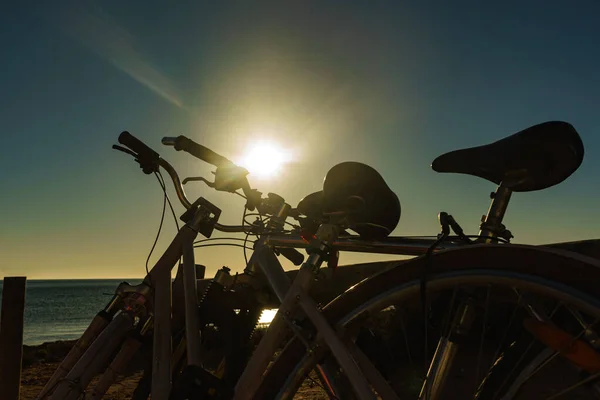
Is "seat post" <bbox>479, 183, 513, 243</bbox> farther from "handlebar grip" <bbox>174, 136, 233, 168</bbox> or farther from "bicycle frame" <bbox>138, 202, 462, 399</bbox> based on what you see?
"handlebar grip" <bbox>174, 136, 233, 168</bbox>

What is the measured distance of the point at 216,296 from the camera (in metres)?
2.65

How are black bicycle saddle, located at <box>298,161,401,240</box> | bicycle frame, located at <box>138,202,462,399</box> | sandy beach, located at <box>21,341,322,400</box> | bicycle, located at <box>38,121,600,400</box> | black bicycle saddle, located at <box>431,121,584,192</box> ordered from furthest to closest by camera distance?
sandy beach, located at <box>21,341,322,400</box>
black bicycle saddle, located at <box>298,161,401,240</box>
bicycle frame, located at <box>138,202,462,399</box>
black bicycle saddle, located at <box>431,121,584,192</box>
bicycle, located at <box>38,121,600,400</box>

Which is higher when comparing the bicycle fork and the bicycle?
the bicycle

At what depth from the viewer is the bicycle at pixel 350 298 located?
1703 mm

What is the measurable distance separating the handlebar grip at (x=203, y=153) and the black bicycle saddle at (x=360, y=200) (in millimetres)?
699

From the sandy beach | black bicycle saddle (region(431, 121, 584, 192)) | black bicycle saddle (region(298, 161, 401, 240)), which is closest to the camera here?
black bicycle saddle (region(431, 121, 584, 192))

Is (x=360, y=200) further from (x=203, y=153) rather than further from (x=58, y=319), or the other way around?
(x=58, y=319)

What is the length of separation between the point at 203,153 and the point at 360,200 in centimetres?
101

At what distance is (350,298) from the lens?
2.12 metres

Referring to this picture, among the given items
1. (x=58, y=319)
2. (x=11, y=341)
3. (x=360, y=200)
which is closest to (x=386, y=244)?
(x=360, y=200)

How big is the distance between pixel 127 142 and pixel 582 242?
8.82 feet

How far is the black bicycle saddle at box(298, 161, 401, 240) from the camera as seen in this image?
228 centimetres

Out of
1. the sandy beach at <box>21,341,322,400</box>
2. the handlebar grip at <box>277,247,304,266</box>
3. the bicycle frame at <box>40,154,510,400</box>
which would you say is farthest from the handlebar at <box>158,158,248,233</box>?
the sandy beach at <box>21,341,322,400</box>

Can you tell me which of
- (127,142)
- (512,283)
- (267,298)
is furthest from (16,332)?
(512,283)
